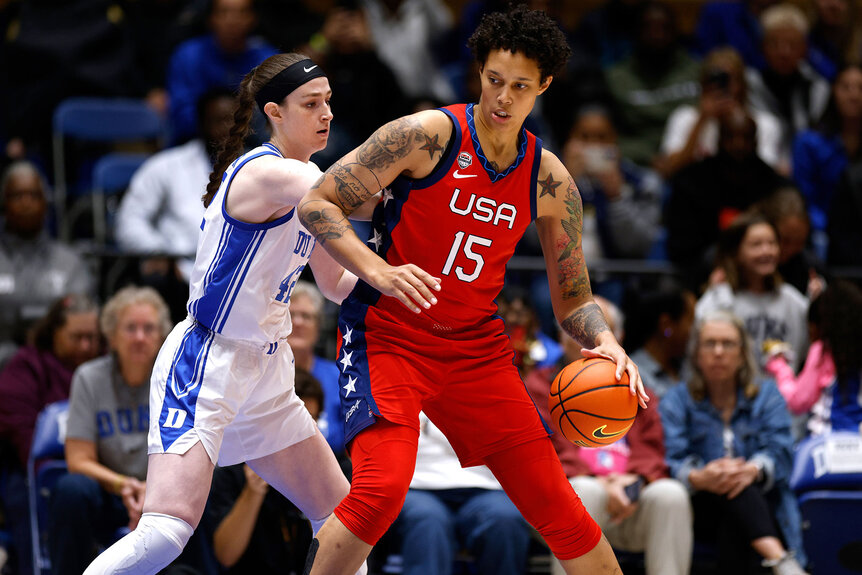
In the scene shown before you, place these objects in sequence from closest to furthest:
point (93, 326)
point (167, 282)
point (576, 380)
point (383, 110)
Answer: point (576, 380)
point (93, 326)
point (167, 282)
point (383, 110)

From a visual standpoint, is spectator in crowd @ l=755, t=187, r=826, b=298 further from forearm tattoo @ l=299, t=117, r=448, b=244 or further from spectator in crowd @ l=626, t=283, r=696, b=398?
forearm tattoo @ l=299, t=117, r=448, b=244

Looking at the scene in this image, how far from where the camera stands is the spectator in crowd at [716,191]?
7867mm

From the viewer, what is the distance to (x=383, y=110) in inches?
348

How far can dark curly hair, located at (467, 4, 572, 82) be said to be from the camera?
13.0 feet

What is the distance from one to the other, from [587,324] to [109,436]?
9.75ft

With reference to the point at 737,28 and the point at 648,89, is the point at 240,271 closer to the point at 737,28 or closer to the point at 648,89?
the point at 648,89

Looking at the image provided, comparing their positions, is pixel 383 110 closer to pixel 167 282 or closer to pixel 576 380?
pixel 167 282

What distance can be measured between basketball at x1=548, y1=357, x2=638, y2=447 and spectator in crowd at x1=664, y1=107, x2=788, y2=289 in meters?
3.84

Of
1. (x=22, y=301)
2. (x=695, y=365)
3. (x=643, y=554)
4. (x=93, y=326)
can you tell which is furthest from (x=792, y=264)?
(x=22, y=301)

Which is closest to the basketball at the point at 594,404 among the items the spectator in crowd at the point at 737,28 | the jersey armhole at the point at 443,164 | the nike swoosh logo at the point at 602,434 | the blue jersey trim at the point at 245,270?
the nike swoosh logo at the point at 602,434

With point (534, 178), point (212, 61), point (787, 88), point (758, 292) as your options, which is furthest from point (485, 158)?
point (787, 88)

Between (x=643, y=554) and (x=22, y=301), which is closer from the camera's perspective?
(x=643, y=554)

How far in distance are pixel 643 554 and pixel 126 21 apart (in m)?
6.52

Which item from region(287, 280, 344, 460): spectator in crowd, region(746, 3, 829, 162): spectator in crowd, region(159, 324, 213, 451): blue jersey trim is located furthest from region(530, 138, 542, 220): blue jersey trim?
region(746, 3, 829, 162): spectator in crowd
